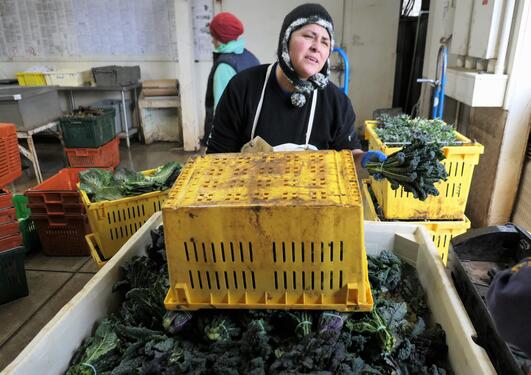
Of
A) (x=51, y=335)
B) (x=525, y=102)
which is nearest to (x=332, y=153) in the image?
(x=51, y=335)

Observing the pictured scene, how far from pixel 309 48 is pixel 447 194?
1.23 metres

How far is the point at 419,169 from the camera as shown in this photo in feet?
3.71

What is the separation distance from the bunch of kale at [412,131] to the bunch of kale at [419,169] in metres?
1.15

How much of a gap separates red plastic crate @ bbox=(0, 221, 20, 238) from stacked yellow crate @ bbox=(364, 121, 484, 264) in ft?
7.95

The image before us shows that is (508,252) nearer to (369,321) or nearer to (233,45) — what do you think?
(369,321)

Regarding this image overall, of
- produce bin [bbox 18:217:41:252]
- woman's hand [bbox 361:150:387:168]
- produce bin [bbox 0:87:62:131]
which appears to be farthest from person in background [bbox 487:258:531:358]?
produce bin [bbox 0:87:62:131]

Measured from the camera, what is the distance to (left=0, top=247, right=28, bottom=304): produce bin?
8.27ft

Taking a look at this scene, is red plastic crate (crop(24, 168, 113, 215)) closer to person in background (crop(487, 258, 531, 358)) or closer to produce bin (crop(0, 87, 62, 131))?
produce bin (crop(0, 87, 62, 131))

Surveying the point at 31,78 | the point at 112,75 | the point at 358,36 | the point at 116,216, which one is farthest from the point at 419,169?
the point at 31,78

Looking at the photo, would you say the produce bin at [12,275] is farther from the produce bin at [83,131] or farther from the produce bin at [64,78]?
the produce bin at [64,78]

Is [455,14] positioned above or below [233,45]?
above

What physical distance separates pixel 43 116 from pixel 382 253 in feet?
14.7

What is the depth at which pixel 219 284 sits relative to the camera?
1019 mm

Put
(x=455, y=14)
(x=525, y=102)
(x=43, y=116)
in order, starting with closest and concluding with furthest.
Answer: (x=525, y=102)
(x=455, y=14)
(x=43, y=116)
